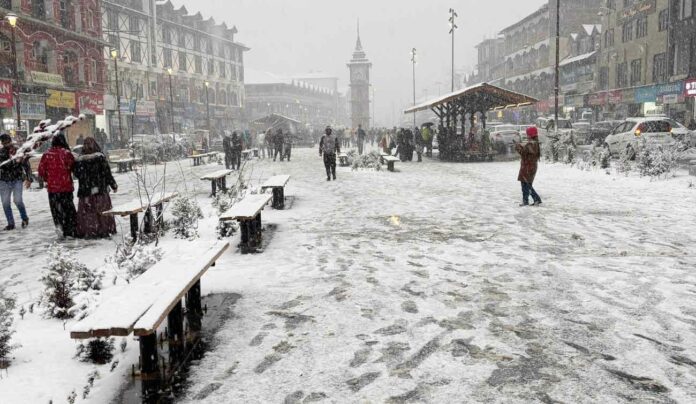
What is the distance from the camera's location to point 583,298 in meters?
5.42

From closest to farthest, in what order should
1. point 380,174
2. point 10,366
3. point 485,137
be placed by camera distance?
1. point 10,366
2. point 380,174
3. point 485,137

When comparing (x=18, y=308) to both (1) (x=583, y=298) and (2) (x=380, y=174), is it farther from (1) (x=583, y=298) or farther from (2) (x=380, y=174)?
(2) (x=380, y=174)

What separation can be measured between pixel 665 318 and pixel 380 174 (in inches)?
572

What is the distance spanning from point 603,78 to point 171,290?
47.7m

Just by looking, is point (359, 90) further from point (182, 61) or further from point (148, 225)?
point (148, 225)

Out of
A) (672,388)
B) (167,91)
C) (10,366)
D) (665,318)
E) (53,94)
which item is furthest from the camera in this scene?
(167,91)

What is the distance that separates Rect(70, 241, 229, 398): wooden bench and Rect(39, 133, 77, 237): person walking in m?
4.72

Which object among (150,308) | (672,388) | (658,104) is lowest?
(672,388)

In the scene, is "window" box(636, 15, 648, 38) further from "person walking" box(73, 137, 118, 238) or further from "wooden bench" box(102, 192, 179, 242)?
"person walking" box(73, 137, 118, 238)

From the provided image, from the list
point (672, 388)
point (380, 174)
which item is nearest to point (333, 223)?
point (672, 388)

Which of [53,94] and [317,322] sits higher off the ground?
[53,94]

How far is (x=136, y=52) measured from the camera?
4862cm

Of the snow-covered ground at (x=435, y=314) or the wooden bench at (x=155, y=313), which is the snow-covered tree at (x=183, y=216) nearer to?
the snow-covered ground at (x=435, y=314)

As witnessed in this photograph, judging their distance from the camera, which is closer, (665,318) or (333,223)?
(665,318)
